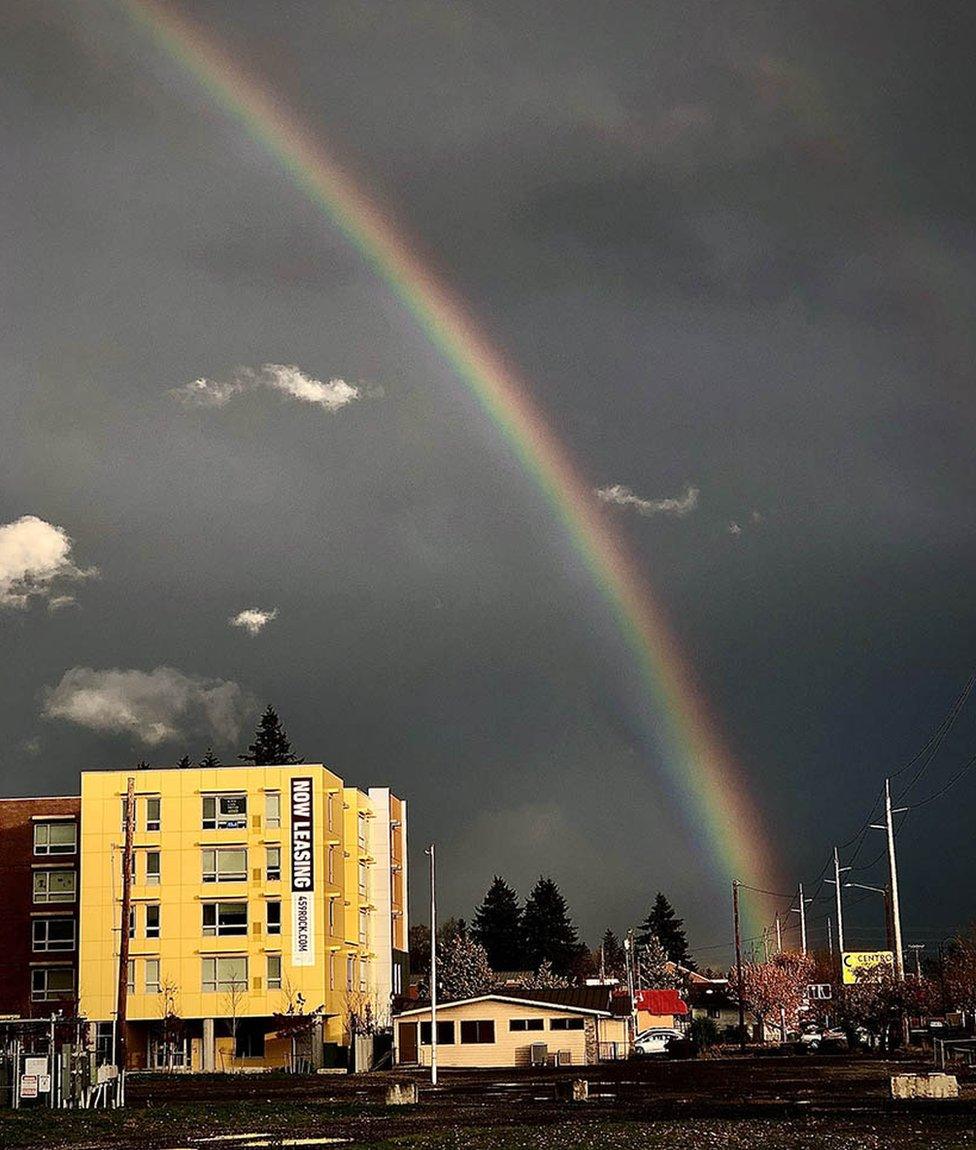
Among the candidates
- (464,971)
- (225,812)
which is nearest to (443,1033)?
(225,812)

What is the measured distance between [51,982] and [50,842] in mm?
8707

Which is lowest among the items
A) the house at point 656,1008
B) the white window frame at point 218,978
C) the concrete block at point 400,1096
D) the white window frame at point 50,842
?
the concrete block at point 400,1096

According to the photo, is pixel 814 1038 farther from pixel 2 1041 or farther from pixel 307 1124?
pixel 307 1124

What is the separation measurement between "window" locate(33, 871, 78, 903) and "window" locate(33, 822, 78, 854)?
1.43 meters

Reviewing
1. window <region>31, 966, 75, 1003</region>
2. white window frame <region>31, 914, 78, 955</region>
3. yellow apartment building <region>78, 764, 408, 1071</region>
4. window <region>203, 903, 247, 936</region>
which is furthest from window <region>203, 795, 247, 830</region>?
window <region>31, 966, 75, 1003</region>

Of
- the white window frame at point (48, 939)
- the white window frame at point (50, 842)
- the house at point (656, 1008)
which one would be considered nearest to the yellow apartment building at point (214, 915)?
the white window frame at point (48, 939)

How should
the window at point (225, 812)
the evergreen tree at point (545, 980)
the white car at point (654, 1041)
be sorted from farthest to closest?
1. the evergreen tree at point (545, 980)
2. the white car at point (654, 1041)
3. the window at point (225, 812)

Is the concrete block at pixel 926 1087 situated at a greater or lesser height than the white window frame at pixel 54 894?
lesser

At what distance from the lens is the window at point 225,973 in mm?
100062

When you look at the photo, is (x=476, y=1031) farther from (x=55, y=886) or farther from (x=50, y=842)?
(x=50, y=842)

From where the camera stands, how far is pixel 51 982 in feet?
335

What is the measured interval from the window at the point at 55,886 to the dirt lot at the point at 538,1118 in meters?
36.8

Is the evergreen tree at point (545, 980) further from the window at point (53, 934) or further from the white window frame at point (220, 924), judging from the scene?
the window at point (53, 934)

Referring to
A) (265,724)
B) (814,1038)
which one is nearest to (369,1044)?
(814,1038)
